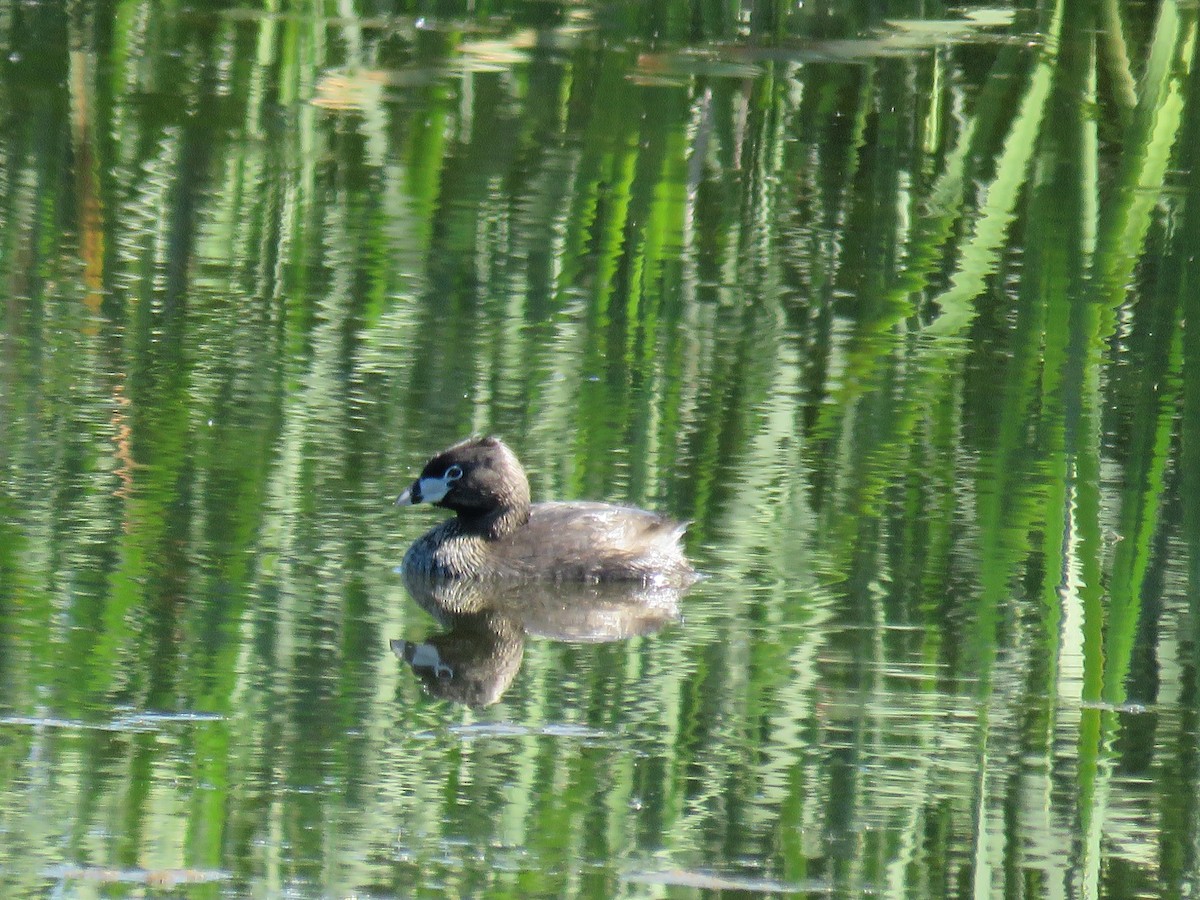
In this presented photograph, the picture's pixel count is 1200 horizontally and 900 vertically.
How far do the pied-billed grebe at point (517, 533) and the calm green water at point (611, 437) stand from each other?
0.14 metres

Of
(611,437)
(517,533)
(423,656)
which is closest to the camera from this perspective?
(423,656)

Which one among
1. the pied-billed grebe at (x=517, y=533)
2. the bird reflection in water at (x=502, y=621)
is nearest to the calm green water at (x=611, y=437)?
the bird reflection in water at (x=502, y=621)

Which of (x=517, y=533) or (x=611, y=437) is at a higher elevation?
(x=611, y=437)

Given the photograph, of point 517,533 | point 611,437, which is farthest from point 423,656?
point 611,437

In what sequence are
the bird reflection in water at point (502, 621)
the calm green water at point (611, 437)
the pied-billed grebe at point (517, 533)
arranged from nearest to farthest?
the calm green water at point (611, 437), the bird reflection in water at point (502, 621), the pied-billed grebe at point (517, 533)

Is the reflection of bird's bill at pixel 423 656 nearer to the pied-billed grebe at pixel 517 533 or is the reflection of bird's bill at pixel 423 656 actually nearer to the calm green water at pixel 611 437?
the calm green water at pixel 611 437

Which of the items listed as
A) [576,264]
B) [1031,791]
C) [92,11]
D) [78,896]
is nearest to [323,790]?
[78,896]

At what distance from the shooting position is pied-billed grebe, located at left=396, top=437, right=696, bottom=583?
7.65m

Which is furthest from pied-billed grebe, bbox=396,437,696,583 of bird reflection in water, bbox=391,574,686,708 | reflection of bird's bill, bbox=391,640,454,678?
reflection of bird's bill, bbox=391,640,454,678

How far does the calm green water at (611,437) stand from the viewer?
17.8 feet

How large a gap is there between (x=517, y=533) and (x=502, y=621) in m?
0.78

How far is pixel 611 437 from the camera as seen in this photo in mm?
8734

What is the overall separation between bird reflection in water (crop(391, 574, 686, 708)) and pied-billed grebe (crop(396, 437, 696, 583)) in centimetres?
6

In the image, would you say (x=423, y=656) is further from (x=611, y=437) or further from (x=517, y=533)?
(x=611, y=437)
